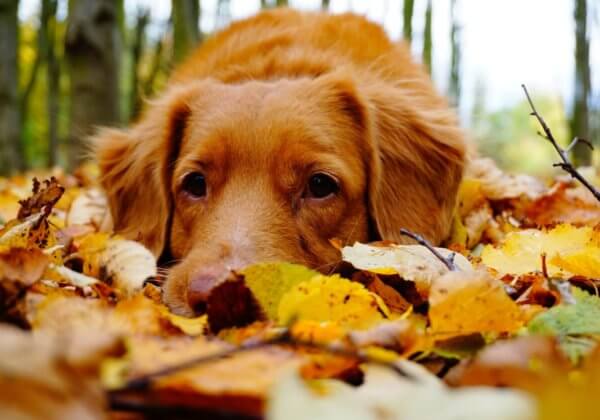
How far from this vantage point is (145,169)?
4.03 m

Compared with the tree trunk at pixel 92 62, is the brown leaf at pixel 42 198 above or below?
below

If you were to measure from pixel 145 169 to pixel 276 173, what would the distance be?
3.61 feet

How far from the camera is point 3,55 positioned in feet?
41.3

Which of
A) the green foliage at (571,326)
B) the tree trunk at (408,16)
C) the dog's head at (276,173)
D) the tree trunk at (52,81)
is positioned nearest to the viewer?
the green foliage at (571,326)

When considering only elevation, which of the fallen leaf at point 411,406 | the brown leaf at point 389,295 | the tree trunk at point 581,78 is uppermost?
the tree trunk at point 581,78

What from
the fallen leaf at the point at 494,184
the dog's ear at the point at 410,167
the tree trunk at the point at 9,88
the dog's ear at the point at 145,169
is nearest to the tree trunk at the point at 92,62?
the tree trunk at the point at 9,88

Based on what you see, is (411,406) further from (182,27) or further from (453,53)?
(453,53)

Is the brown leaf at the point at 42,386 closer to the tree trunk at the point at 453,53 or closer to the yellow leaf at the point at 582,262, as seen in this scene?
the yellow leaf at the point at 582,262

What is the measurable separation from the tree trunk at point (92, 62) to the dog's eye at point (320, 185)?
6.27m

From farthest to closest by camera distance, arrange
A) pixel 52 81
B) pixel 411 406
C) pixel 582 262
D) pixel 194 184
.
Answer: pixel 52 81, pixel 194 184, pixel 582 262, pixel 411 406

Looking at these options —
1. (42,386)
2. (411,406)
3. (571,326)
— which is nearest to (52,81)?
(571,326)

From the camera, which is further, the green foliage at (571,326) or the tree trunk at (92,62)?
the tree trunk at (92,62)

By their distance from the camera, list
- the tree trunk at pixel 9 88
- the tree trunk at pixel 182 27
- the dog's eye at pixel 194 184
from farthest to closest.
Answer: the tree trunk at pixel 9 88, the tree trunk at pixel 182 27, the dog's eye at pixel 194 184

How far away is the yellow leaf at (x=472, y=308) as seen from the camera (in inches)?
71.3
